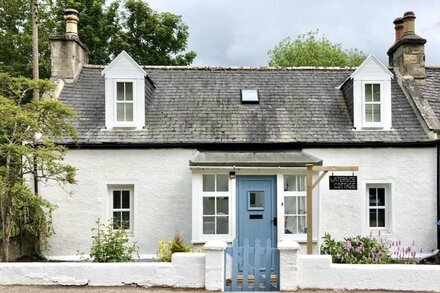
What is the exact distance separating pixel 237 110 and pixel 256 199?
329 cm

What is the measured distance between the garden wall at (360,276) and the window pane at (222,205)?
3783 millimetres

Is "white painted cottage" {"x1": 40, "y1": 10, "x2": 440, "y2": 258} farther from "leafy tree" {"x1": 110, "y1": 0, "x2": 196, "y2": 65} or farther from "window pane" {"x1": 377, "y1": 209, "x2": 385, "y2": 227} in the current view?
"leafy tree" {"x1": 110, "y1": 0, "x2": 196, "y2": 65}

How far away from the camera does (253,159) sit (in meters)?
10.9

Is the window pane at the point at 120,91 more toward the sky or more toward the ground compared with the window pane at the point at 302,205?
more toward the sky

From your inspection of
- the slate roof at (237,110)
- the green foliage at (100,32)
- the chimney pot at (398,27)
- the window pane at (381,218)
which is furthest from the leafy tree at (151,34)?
the window pane at (381,218)

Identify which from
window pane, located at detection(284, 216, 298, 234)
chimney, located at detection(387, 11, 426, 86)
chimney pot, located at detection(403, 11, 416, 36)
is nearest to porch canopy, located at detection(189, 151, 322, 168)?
window pane, located at detection(284, 216, 298, 234)

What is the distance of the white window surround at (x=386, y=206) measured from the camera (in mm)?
11641

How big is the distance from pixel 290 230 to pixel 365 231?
2.55m

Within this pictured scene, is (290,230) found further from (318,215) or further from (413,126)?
(413,126)

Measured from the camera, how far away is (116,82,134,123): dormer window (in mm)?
12141

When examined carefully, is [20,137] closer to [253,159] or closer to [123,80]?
[123,80]

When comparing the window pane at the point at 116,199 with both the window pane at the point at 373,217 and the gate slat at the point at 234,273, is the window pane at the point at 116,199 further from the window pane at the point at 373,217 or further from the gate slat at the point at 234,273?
the window pane at the point at 373,217

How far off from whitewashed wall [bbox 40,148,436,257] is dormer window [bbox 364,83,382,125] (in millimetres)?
1149

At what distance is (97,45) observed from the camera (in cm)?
2484
